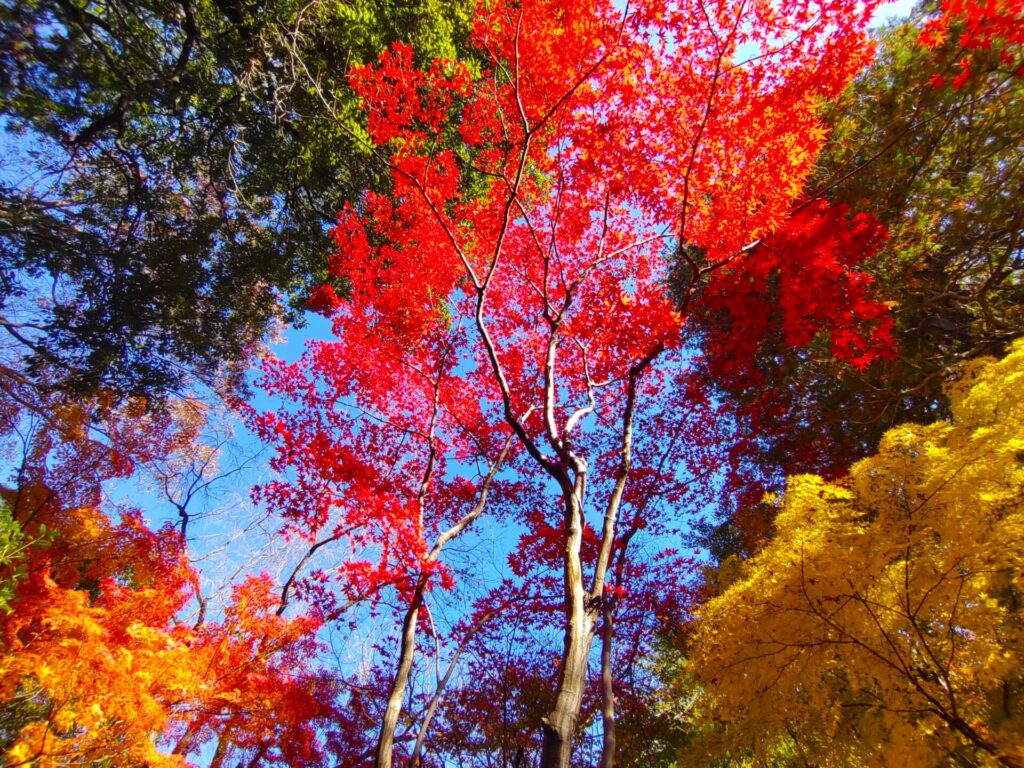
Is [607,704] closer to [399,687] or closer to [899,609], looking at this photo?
[399,687]

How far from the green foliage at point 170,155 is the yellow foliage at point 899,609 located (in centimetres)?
807

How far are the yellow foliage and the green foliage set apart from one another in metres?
8.07

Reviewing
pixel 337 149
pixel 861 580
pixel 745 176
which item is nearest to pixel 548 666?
pixel 861 580

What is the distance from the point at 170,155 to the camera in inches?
349

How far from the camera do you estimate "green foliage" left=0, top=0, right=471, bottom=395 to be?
7570mm

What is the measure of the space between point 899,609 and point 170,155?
12.0 metres

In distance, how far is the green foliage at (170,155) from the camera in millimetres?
7570

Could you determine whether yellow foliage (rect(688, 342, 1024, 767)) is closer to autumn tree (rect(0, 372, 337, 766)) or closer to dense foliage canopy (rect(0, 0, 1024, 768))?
dense foliage canopy (rect(0, 0, 1024, 768))

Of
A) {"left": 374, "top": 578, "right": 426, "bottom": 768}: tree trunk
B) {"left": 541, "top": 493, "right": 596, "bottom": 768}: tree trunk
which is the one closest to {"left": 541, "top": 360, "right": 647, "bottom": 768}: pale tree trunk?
{"left": 541, "top": 493, "right": 596, "bottom": 768}: tree trunk

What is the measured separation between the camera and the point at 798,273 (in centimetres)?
770

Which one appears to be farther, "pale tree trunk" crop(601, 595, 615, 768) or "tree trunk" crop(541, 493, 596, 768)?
"pale tree trunk" crop(601, 595, 615, 768)

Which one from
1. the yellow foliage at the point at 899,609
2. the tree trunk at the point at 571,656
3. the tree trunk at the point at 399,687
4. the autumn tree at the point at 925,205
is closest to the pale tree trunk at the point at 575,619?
the tree trunk at the point at 571,656

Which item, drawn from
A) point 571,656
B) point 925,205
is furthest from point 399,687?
point 925,205

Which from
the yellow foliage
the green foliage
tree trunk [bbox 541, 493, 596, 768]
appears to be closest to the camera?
tree trunk [bbox 541, 493, 596, 768]
